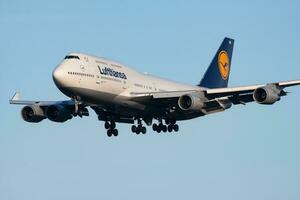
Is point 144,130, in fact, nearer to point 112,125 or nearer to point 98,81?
point 112,125

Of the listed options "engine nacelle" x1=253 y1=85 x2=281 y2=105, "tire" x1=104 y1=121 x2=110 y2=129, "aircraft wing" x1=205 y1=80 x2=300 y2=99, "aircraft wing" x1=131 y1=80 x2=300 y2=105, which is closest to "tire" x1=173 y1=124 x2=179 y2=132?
"aircraft wing" x1=131 y1=80 x2=300 y2=105

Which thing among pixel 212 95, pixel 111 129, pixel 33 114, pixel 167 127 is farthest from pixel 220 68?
pixel 33 114

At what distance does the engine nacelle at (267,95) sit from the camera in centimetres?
6881

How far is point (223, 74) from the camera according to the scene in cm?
8894

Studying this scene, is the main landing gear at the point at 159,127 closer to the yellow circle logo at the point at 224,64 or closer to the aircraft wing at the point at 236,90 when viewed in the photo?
the aircraft wing at the point at 236,90

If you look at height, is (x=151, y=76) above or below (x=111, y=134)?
above

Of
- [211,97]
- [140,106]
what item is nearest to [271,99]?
[211,97]

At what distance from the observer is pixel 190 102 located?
2798 inches

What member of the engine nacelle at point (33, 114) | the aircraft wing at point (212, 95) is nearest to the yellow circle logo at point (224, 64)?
the aircraft wing at point (212, 95)

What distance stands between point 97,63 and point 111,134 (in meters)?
8.34

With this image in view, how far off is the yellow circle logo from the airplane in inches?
382

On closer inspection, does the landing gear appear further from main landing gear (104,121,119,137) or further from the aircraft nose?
the aircraft nose

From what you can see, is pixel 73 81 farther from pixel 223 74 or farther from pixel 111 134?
pixel 223 74

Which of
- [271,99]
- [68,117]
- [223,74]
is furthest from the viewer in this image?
[223,74]
